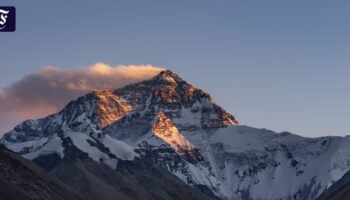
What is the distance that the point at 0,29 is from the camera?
11938 cm

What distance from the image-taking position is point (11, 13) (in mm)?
122875

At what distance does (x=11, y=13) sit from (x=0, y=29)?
14.1 feet
